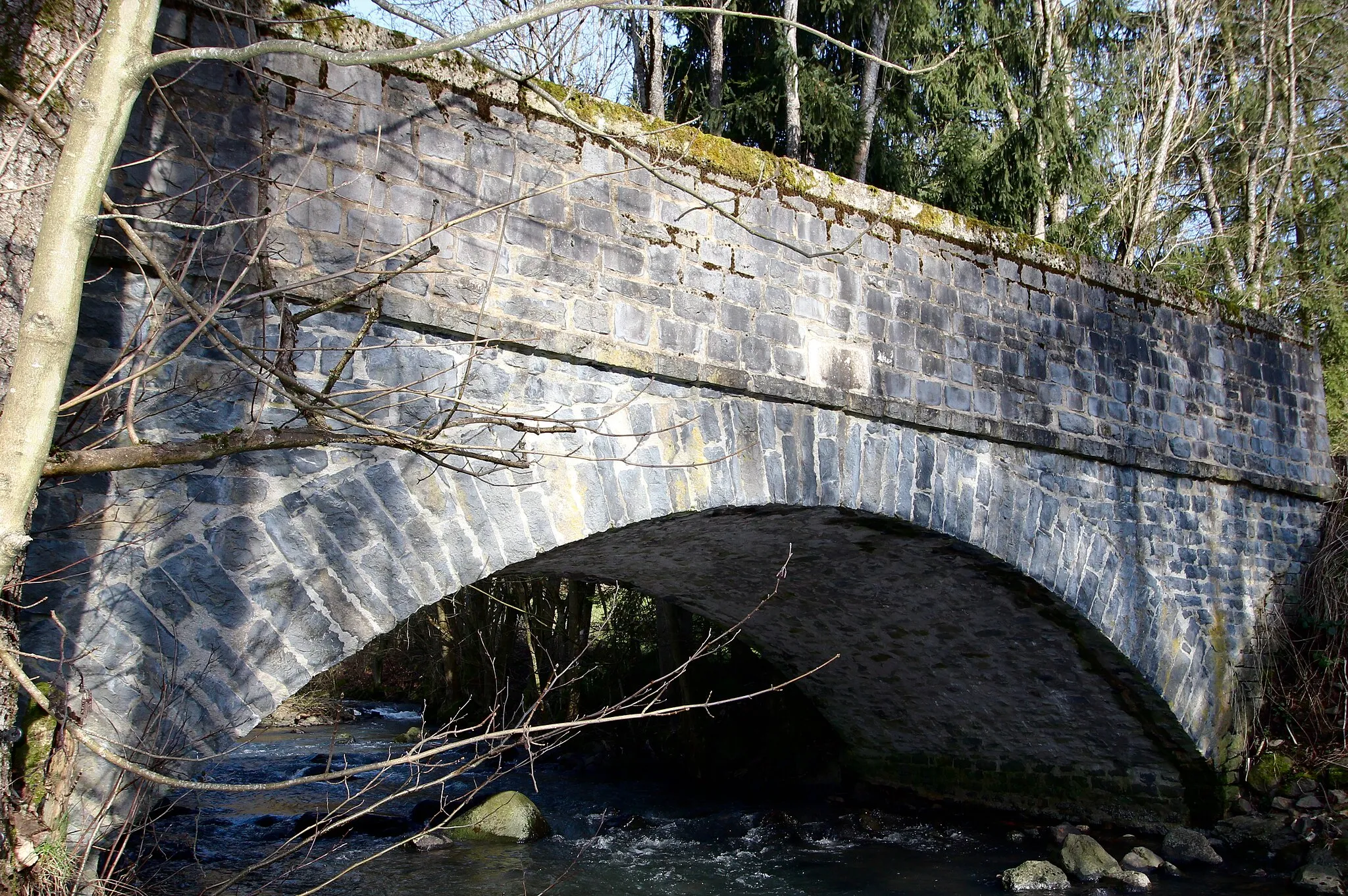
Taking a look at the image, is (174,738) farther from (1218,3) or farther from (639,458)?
(1218,3)

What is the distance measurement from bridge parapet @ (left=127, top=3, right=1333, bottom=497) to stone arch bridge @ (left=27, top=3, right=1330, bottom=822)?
17 millimetres

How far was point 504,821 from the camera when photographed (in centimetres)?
827

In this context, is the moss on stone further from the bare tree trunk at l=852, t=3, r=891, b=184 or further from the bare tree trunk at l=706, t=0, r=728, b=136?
the bare tree trunk at l=706, t=0, r=728, b=136

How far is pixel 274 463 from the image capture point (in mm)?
3707

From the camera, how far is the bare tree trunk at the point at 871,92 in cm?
1089

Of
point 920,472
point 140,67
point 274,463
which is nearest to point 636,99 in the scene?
point 920,472

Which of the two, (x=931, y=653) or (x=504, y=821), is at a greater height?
(x=931, y=653)

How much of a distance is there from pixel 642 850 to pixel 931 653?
2729 mm

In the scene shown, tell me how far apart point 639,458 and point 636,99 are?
27.0 feet

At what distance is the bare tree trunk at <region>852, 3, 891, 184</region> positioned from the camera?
10891 millimetres

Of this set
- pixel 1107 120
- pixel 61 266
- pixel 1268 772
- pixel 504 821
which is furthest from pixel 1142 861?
pixel 1107 120

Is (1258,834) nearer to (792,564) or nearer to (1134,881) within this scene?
(1134,881)

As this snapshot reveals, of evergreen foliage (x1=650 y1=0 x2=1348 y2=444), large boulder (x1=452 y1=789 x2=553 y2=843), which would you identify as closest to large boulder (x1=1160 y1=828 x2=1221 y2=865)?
large boulder (x1=452 y1=789 x2=553 y2=843)

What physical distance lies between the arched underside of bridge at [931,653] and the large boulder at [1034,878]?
52.2 inches
